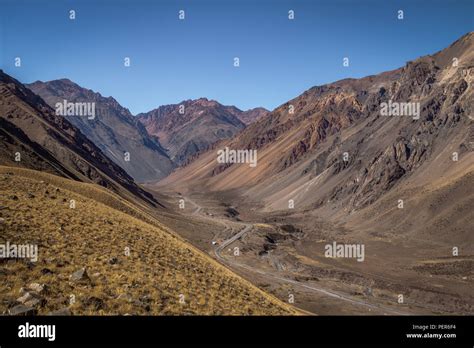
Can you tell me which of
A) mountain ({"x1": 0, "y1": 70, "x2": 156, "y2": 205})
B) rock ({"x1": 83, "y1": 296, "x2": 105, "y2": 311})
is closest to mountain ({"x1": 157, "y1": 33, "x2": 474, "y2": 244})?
mountain ({"x1": 0, "y1": 70, "x2": 156, "y2": 205})

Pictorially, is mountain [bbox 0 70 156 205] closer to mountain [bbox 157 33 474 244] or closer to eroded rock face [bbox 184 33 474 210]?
mountain [bbox 157 33 474 244]

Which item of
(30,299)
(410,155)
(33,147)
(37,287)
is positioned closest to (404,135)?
(410,155)

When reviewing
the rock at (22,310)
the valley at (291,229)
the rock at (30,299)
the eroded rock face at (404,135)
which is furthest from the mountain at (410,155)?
the rock at (22,310)

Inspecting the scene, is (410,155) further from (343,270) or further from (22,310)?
(22,310)

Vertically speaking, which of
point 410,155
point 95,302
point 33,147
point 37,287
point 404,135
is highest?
point 404,135

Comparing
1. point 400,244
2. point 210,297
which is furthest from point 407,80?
point 210,297

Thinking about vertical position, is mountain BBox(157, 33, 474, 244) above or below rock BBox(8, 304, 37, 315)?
above

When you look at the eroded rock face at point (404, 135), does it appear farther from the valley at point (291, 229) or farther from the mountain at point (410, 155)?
the valley at point (291, 229)
